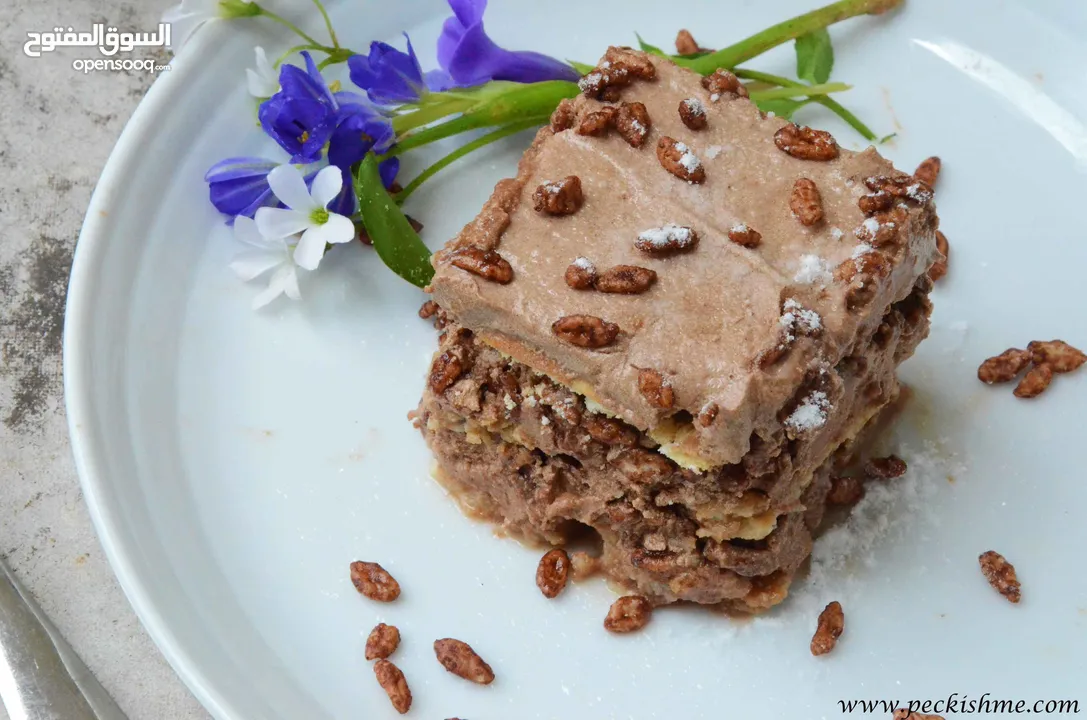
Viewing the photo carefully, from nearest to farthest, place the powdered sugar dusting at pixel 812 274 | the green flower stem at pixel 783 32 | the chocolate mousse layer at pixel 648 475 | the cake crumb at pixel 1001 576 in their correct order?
the powdered sugar dusting at pixel 812 274 → the chocolate mousse layer at pixel 648 475 → the cake crumb at pixel 1001 576 → the green flower stem at pixel 783 32

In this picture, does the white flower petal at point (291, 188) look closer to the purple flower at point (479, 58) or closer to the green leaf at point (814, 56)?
the purple flower at point (479, 58)

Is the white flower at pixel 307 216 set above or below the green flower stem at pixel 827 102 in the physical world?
below

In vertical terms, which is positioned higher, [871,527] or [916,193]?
[916,193]

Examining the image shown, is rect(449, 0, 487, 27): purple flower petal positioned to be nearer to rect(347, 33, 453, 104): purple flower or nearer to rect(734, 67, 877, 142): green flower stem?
rect(347, 33, 453, 104): purple flower

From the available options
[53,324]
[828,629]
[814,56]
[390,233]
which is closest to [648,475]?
[828,629]

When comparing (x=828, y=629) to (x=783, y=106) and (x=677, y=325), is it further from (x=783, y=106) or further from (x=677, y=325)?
(x=783, y=106)

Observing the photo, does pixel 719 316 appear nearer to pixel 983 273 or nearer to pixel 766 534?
pixel 766 534

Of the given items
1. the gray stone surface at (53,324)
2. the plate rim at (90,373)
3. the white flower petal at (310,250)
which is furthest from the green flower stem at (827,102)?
the gray stone surface at (53,324)
